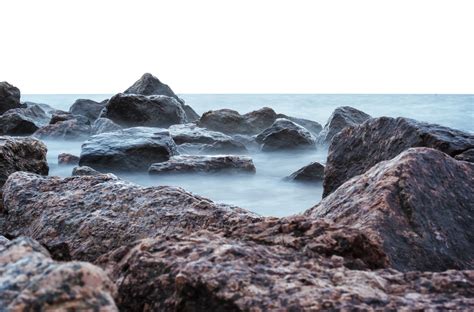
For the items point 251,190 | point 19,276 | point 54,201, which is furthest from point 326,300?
point 251,190

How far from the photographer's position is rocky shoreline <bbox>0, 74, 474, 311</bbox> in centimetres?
183

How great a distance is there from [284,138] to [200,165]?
188 inches

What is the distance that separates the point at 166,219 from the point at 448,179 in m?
1.75

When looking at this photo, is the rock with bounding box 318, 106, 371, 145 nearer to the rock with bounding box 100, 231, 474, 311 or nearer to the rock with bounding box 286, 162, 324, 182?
the rock with bounding box 286, 162, 324, 182

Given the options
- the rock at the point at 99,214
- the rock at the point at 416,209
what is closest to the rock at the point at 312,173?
the rock at the point at 99,214

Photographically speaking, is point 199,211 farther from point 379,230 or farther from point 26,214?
point 26,214

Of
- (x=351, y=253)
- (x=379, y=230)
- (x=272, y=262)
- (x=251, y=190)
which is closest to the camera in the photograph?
(x=272, y=262)

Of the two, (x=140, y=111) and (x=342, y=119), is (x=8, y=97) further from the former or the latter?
(x=342, y=119)

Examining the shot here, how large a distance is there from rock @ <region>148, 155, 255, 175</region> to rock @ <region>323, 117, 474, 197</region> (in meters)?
4.28

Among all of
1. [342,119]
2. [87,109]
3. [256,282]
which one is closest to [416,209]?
[256,282]

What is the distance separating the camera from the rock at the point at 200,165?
374 inches

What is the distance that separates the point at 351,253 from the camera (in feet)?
7.79

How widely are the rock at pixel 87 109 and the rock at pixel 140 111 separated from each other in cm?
527

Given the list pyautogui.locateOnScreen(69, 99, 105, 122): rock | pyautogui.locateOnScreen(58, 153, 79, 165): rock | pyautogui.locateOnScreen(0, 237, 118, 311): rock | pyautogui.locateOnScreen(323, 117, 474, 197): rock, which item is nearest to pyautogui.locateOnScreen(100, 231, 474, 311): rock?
pyautogui.locateOnScreen(0, 237, 118, 311): rock
